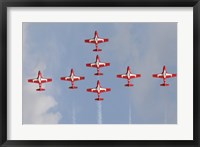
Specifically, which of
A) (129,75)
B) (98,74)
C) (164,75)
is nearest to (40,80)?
(98,74)

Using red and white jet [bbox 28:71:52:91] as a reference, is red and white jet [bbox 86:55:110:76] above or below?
above

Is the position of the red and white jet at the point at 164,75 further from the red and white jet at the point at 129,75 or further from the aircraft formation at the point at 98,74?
the red and white jet at the point at 129,75

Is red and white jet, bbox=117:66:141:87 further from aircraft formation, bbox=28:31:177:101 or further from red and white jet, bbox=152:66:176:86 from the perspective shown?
red and white jet, bbox=152:66:176:86

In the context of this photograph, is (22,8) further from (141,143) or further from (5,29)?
(141,143)

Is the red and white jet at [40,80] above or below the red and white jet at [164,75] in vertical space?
below

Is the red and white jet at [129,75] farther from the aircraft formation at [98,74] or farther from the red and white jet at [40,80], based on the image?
the red and white jet at [40,80]

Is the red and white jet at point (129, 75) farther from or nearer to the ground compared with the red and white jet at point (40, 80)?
farther from the ground

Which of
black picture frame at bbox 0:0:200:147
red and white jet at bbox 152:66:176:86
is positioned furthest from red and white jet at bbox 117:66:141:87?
black picture frame at bbox 0:0:200:147

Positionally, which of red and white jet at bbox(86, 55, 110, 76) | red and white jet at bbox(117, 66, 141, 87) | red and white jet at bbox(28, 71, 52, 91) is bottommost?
red and white jet at bbox(28, 71, 52, 91)

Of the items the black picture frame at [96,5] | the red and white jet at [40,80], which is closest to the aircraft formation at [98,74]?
the red and white jet at [40,80]

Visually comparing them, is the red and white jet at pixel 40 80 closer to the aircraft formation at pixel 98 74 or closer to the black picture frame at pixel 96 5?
the aircraft formation at pixel 98 74

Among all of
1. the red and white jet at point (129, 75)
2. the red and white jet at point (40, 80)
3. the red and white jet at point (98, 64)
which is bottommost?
the red and white jet at point (40, 80)

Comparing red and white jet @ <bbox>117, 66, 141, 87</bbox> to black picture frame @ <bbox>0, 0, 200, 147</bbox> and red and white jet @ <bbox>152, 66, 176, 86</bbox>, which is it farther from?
black picture frame @ <bbox>0, 0, 200, 147</bbox>

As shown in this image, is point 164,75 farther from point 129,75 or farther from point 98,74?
point 98,74
